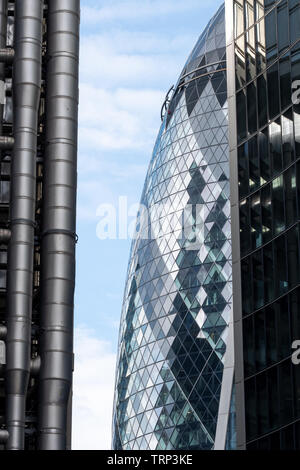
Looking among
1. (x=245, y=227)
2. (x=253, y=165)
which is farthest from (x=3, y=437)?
(x=253, y=165)

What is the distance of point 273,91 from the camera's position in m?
49.5

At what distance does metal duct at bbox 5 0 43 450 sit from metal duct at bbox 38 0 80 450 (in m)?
0.84

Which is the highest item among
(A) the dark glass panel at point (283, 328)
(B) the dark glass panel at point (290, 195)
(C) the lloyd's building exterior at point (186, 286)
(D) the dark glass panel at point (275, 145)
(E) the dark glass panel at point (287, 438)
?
(C) the lloyd's building exterior at point (186, 286)

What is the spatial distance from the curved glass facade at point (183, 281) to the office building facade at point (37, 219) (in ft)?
240

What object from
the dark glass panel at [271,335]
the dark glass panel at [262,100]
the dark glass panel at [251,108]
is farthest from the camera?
the dark glass panel at [251,108]

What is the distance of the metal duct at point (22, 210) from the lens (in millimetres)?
50250

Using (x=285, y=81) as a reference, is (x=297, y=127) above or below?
below

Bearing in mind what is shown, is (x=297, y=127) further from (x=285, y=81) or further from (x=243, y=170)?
(x=243, y=170)

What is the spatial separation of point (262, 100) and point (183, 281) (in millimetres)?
88571

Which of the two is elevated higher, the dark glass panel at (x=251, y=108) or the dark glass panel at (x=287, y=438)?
the dark glass panel at (x=251, y=108)

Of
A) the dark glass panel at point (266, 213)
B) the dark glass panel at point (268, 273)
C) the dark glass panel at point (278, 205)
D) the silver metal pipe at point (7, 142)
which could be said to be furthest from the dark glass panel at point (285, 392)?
the silver metal pipe at point (7, 142)

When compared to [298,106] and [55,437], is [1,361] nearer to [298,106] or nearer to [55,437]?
[55,437]

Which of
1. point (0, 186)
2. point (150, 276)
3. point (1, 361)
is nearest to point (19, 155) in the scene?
point (0, 186)

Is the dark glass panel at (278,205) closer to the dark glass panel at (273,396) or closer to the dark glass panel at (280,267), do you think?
the dark glass panel at (280,267)
